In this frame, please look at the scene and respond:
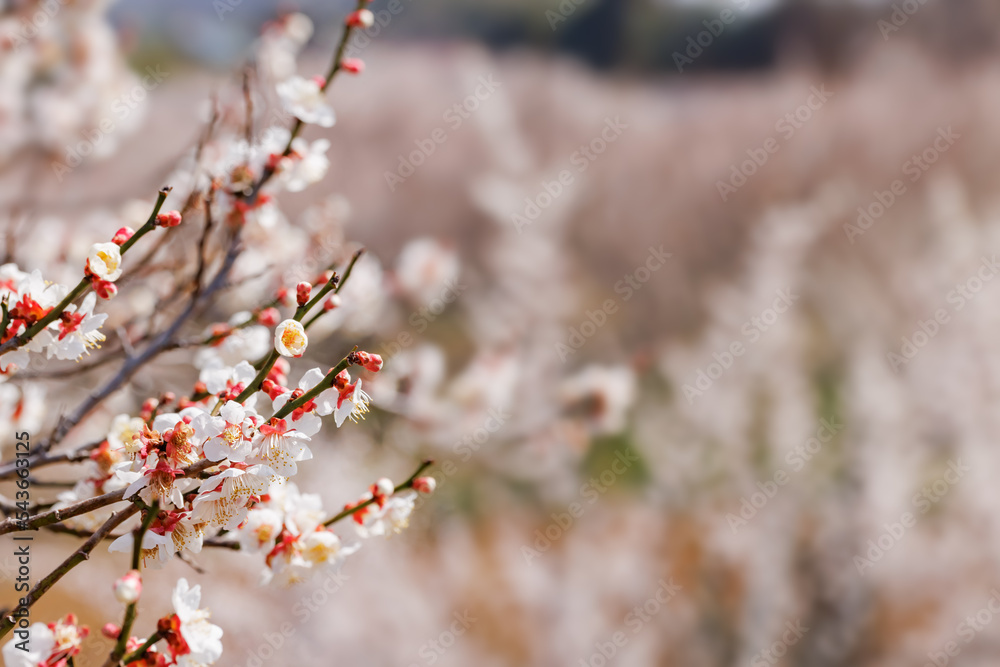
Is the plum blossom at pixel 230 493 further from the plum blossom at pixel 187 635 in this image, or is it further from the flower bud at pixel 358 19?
the flower bud at pixel 358 19

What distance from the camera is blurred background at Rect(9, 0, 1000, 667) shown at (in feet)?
4.85

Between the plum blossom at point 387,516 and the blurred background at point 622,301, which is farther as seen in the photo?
the blurred background at point 622,301

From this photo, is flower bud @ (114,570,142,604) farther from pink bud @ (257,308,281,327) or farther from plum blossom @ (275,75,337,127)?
plum blossom @ (275,75,337,127)

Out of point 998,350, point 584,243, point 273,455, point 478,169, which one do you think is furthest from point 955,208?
point 273,455

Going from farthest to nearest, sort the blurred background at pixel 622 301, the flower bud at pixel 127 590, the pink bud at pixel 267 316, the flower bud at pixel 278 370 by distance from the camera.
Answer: the blurred background at pixel 622 301, the pink bud at pixel 267 316, the flower bud at pixel 278 370, the flower bud at pixel 127 590

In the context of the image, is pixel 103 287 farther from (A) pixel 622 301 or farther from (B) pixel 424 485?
(A) pixel 622 301

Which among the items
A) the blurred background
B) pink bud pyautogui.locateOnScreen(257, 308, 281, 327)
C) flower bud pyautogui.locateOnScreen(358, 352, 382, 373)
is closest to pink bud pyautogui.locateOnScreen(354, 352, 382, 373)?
flower bud pyautogui.locateOnScreen(358, 352, 382, 373)

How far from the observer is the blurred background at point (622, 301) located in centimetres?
148

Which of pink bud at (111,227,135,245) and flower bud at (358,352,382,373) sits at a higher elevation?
pink bud at (111,227,135,245)

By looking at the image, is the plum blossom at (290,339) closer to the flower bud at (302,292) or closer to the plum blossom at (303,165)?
the flower bud at (302,292)

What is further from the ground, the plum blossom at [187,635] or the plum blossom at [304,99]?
the plum blossom at [304,99]

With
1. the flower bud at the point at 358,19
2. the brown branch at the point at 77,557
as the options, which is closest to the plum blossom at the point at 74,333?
the brown branch at the point at 77,557

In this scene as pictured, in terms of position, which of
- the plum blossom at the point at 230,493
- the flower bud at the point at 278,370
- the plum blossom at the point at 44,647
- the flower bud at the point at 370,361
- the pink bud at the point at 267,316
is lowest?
the plum blossom at the point at 44,647

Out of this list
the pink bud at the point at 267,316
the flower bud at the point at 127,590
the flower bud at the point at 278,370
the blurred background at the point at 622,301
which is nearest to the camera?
the flower bud at the point at 127,590
